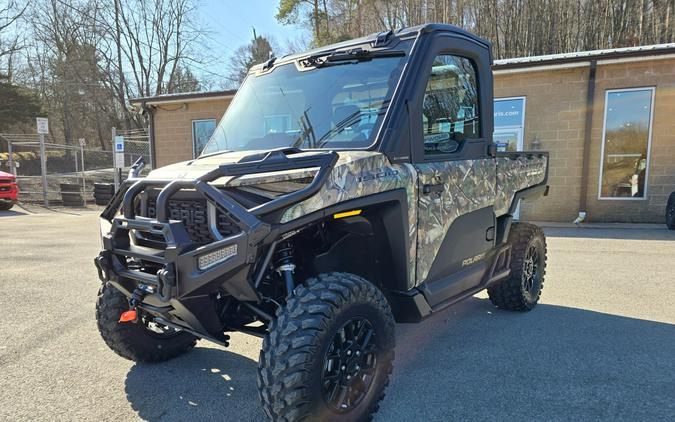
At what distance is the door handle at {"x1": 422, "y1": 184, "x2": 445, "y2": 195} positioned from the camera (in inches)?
115

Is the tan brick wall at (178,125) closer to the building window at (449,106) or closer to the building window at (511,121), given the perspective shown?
the building window at (511,121)

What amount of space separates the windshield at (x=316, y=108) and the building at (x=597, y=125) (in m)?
7.80

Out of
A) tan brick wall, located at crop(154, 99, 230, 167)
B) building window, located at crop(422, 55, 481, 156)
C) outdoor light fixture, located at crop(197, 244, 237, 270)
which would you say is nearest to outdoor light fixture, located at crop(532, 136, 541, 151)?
building window, located at crop(422, 55, 481, 156)

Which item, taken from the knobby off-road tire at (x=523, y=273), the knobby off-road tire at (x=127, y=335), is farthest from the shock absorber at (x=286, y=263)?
the knobby off-road tire at (x=523, y=273)

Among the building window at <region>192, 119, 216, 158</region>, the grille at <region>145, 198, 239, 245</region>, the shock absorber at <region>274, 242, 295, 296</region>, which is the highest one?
the building window at <region>192, 119, 216, 158</region>

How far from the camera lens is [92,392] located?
10.2 feet

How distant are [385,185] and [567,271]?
4.97 meters

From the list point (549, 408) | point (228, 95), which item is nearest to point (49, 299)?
point (549, 408)

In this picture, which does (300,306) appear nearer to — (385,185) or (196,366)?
(385,185)

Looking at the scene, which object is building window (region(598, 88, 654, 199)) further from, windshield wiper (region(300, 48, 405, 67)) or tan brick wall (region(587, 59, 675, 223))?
windshield wiper (region(300, 48, 405, 67))

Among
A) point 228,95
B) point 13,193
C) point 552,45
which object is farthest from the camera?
point 552,45

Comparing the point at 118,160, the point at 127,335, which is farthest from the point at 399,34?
the point at 118,160

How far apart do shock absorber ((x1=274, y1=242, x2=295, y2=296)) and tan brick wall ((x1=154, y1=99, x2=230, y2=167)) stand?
41.1ft

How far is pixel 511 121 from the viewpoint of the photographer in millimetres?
11281
